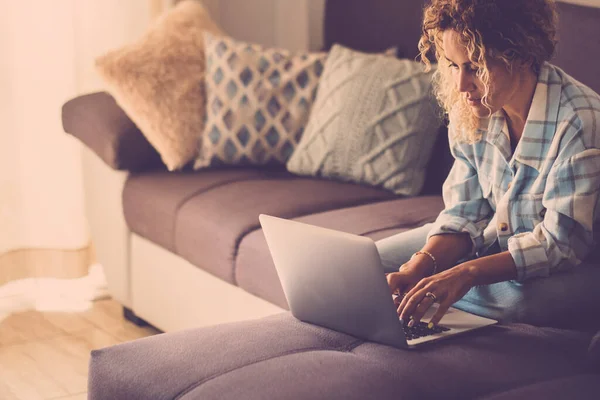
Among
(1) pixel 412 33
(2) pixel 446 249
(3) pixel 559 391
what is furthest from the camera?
(1) pixel 412 33

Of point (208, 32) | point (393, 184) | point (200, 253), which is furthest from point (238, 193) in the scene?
point (208, 32)

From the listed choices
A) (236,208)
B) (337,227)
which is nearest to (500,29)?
(337,227)

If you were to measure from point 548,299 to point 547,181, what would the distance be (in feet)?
0.70

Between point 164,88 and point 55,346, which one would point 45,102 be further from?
point 55,346

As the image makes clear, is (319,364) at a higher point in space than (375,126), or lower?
lower

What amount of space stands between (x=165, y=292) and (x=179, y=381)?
3.81ft

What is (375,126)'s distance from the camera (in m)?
2.51

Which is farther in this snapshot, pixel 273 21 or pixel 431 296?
pixel 273 21

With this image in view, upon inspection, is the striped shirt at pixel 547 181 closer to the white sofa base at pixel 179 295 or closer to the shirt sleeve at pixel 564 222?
the shirt sleeve at pixel 564 222

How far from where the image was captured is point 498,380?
1410 millimetres

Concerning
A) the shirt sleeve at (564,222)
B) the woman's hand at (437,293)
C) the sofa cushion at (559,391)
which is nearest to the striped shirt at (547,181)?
the shirt sleeve at (564,222)

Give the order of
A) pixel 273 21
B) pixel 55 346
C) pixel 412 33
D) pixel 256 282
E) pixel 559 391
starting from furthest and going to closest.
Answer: pixel 273 21 < pixel 412 33 < pixel 55 346 < pixel 256 282 < pixel 559 391

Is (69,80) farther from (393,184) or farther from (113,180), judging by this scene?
(393,184)

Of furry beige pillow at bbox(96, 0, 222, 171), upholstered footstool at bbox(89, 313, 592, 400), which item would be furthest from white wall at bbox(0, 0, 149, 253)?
upholstered footstool at bbox(89, 313, 592, 400)
